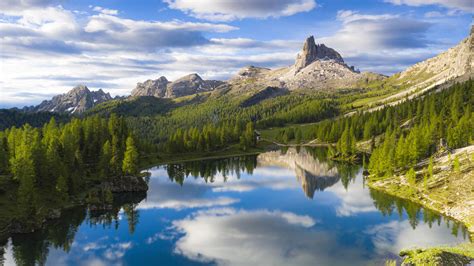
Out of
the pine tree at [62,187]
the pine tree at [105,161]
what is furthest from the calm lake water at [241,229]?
the pine tree at [105,161]

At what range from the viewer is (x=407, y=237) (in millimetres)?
81438

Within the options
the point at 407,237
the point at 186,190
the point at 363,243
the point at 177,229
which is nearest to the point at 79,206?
the point at 177,229

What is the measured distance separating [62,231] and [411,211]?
3390 inches

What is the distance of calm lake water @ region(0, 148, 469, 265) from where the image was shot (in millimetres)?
72188

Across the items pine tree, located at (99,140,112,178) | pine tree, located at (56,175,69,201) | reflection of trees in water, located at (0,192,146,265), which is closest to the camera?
reflection of trees in water, located at (0,192,146,265)

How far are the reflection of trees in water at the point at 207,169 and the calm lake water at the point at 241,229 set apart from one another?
21559 millimetres

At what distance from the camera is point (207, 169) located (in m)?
180

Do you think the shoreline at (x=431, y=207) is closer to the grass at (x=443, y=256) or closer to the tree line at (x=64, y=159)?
the grass at (x=443, y=256)

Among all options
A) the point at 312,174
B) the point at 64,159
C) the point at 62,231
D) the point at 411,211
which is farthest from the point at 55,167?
the point at 312,174

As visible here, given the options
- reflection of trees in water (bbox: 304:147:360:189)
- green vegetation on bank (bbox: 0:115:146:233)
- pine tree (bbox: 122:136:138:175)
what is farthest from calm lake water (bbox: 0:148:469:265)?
pine tree (bbox: 122:136:138:175)

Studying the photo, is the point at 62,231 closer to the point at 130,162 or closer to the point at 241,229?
the point at 130,162

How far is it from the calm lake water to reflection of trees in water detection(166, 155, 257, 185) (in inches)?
849

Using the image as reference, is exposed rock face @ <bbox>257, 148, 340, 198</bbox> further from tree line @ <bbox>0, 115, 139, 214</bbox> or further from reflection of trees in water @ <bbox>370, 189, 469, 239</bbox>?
tree line @ <bbox>0, 115, 139, 214</bbox>

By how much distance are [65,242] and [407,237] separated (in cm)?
7265
